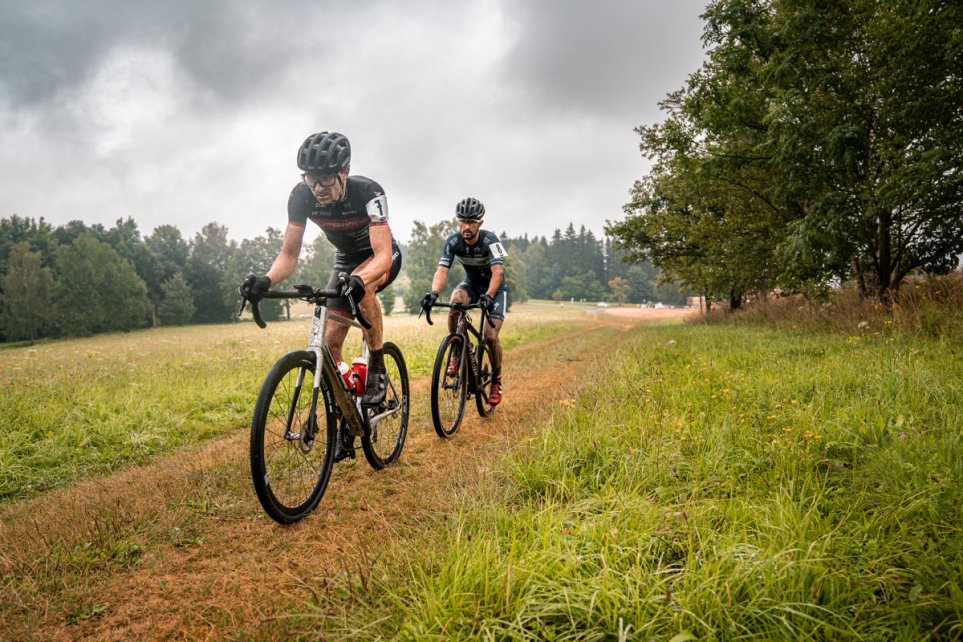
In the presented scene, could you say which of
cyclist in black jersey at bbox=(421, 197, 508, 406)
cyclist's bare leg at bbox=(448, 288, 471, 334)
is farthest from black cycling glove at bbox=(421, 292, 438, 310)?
cyclist in black jersey at bbox=(421, 197, 508, 406)

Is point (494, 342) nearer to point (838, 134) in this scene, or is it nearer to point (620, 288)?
point (838, 134)

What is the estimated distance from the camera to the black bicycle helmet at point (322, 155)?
346cm

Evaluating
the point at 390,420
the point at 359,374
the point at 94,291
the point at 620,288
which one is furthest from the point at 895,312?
the point at 620,288

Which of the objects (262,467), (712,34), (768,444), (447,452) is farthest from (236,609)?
(712,34)

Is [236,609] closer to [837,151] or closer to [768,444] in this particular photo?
[768,444]

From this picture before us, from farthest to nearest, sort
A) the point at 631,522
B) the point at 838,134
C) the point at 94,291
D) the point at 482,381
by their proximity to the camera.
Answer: the point at 94,291 < the point at 838,134 < the point at 482,381 < the point at 631,522

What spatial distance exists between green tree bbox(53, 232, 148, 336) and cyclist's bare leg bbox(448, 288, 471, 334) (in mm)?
57634

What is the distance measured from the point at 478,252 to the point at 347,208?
2406 mm

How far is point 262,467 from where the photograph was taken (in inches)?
104

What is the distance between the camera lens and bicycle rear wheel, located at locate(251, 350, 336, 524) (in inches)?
112

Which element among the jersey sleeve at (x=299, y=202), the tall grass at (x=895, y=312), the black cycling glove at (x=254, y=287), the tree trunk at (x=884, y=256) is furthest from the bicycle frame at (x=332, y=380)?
the tree trunk at (x=884, y=256)

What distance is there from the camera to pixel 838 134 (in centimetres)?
877

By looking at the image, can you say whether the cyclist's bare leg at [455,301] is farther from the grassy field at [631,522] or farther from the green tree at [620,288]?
the green tree at [620,288]

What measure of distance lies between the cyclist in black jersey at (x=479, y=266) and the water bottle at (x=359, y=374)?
1.76 meters
